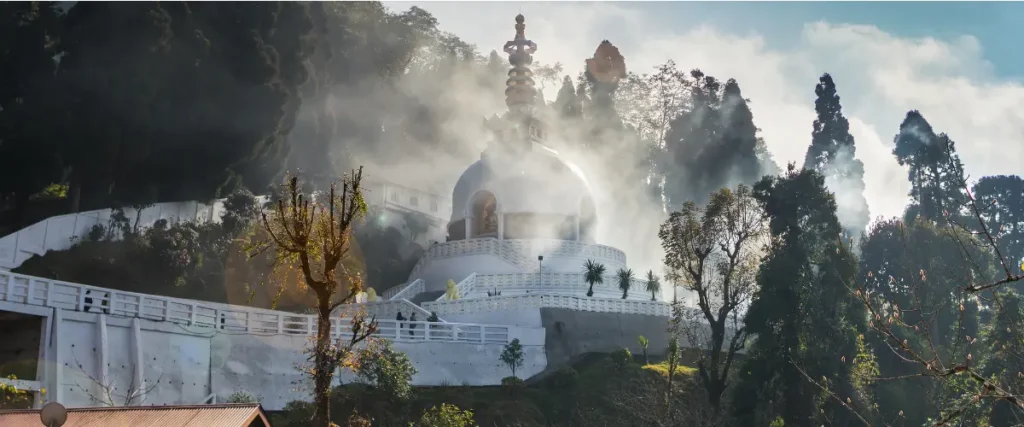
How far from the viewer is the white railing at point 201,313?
2783cm

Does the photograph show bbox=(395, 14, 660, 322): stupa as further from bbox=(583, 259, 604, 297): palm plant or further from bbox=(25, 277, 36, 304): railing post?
bbox=(25, 277, 36, 304): railing post

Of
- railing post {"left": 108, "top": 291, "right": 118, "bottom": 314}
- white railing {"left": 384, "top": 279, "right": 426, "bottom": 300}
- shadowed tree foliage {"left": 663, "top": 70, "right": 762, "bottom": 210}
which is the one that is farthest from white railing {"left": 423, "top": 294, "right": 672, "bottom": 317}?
shadowed tree foliage {"left": 663, "top": 70, "right": 762, "bottom": 210}

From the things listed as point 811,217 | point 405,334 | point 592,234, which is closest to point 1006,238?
point 592,234

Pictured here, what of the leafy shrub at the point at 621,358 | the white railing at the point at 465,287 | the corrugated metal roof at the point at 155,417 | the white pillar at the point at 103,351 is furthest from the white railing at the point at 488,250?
the corrugated metal roof at the point at 155,417

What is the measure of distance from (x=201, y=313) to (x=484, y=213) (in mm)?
25073

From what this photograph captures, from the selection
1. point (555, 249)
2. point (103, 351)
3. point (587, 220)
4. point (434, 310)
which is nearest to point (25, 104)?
point (103, 351)

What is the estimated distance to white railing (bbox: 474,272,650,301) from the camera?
47.3 metres

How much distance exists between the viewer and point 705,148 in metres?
71.6

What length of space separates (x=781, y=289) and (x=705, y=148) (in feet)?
114

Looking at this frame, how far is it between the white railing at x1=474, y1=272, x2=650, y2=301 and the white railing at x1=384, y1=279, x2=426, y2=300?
10.7 ft

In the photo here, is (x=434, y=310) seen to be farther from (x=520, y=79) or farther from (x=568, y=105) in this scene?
(x=568, y=105)

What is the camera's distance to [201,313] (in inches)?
1276

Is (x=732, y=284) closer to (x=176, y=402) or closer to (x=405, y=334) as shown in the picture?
(x=405, y=334)

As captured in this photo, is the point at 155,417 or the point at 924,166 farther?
the point at 924,166
